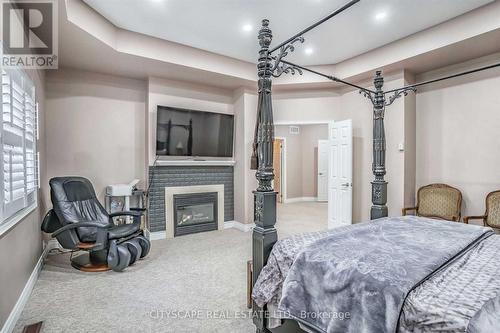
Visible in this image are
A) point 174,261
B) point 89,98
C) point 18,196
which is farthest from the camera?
point 89,98

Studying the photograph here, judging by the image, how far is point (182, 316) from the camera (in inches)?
87.4

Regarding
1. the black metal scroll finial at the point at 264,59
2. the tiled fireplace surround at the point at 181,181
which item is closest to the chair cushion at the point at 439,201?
the tiled fireplace surround at the point at 181,181

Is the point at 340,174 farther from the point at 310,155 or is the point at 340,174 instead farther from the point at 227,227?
the point at 310,155

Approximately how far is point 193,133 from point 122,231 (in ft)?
6.77

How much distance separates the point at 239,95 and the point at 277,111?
80 cm

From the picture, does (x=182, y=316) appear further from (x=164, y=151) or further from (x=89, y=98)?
(x=89, y=98)

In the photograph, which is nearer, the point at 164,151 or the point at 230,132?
the point at 164,151

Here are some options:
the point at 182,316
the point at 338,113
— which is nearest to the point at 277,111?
the point at 338,113

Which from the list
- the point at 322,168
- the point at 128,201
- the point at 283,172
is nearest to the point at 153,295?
the point at 128,201

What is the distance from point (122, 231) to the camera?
316 cm

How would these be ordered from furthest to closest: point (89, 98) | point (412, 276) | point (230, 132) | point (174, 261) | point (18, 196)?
1. point (230, 132)
2. point (89, 98)
3. point (174, 261)
4. point (18, 196)
5. point (412, 276)

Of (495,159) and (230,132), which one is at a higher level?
(230,132)

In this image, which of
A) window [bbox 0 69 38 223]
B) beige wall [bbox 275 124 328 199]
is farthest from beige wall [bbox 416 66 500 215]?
window [bbox 0 69 38 223]

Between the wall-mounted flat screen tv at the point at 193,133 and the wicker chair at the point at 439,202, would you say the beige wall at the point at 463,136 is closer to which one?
the wicker chair at the point at 439,202
